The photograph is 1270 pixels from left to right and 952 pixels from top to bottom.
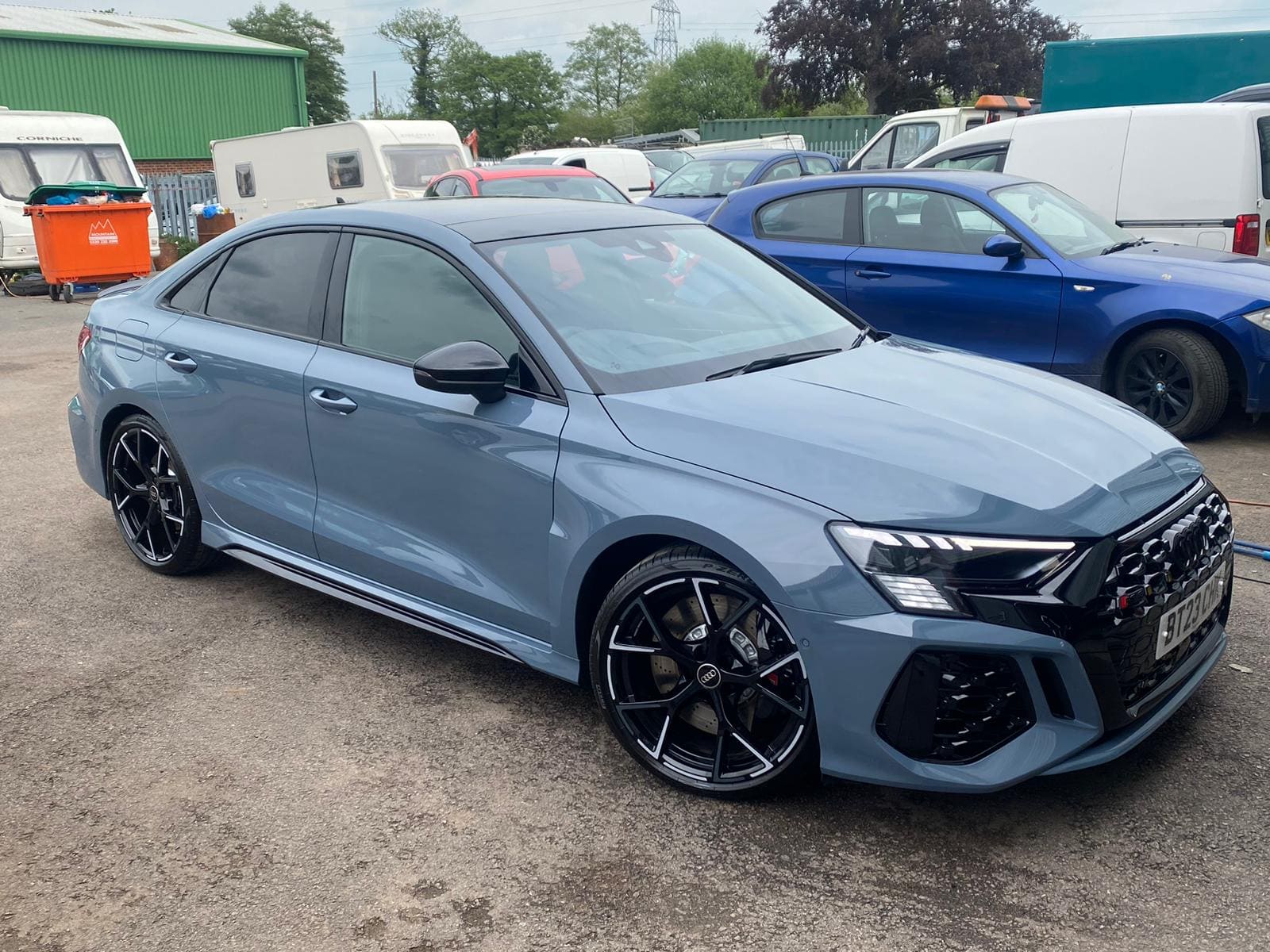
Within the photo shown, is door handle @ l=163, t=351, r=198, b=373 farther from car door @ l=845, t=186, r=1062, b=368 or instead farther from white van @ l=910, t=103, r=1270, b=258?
white van @ l=910, t=103, r=1270, b=258

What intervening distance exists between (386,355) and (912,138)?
46.2 ft

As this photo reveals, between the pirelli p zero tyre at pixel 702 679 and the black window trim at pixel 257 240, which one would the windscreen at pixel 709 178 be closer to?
the black window trim at pixel 257 240

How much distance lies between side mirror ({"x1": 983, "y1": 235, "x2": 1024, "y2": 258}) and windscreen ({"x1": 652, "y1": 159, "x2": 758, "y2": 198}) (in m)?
7.99

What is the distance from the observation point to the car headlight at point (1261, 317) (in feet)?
21.2

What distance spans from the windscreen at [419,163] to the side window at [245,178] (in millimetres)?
4592

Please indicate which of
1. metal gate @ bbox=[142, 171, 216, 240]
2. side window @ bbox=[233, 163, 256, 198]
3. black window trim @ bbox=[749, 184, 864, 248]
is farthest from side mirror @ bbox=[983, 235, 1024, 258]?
metal gate @ bbox=[142, 171, 216, 240]

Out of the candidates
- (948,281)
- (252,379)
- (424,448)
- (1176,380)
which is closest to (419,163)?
(948,281)

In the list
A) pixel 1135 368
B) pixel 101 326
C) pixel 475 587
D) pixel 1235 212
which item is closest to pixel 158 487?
pixel 101 326

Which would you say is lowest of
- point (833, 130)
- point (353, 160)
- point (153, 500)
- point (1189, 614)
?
point (153, 500)

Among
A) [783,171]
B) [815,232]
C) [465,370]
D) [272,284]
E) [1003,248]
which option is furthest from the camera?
[783,171]

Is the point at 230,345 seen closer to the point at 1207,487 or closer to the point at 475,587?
the point at 475,587

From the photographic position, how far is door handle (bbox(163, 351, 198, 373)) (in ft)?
14.9

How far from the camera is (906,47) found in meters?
50.8

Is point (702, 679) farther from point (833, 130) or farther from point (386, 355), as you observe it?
point (833, 130)
